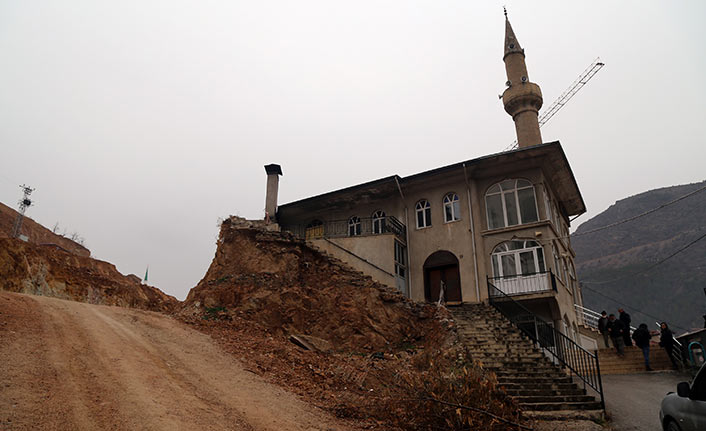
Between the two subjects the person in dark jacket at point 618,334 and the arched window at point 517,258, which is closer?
the person in dark jacket at point 618,334

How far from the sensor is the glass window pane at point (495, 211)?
19531 mm

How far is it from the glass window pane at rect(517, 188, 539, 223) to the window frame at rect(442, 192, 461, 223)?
2.84 meters

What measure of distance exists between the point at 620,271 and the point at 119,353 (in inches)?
4639

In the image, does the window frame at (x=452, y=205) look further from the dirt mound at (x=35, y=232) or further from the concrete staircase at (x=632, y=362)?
the dirt mound at (x=35, y=232)

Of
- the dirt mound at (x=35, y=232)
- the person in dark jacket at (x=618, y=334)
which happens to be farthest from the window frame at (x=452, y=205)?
the dirt mound at (x=35, y=232)

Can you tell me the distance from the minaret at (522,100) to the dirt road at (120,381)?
76.4 ft

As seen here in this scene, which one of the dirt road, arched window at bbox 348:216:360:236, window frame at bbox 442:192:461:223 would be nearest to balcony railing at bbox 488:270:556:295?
window frame at bbox 442:192:461:223

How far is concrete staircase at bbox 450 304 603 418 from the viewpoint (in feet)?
31.1

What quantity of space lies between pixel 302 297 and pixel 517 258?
32.4 ft

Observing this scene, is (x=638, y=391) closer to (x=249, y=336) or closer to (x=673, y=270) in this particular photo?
(x=249, y=336)

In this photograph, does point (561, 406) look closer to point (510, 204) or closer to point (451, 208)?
point (510, 204)

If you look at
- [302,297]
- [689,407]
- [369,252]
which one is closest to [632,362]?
[369,252]

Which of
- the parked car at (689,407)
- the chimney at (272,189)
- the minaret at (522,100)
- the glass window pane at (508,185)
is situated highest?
→ the minaret at (522,100)

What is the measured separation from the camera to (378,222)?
23.1 metres
